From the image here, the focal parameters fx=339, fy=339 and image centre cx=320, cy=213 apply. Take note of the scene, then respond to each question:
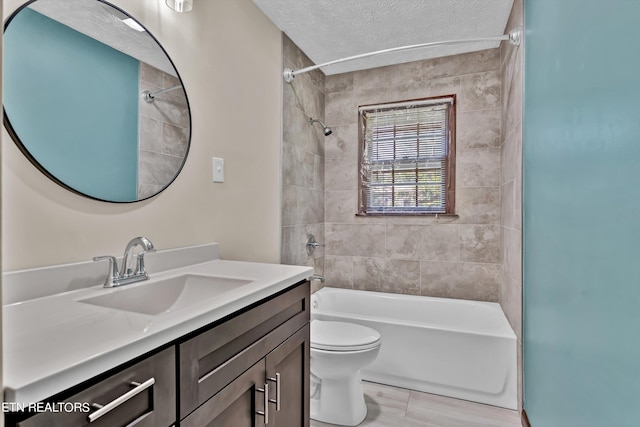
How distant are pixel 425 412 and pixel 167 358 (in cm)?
173

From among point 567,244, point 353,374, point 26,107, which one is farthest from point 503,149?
point 26,107

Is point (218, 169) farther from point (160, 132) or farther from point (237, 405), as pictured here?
point (237, 405)

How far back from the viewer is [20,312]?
83 centimetres

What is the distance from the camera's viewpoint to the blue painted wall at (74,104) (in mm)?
971

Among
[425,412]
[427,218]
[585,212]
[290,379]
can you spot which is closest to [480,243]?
[427,218]

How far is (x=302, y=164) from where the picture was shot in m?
2.72

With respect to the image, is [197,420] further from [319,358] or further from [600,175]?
[600,175]

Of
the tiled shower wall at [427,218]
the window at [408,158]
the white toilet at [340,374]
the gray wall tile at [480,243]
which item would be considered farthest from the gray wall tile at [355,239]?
the white toilet at [340,374]

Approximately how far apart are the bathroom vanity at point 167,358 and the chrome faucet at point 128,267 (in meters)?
0.04

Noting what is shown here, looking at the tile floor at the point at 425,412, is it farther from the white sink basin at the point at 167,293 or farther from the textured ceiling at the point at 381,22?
the textured ceiling at the point at 381,22

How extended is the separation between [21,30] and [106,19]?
28cm

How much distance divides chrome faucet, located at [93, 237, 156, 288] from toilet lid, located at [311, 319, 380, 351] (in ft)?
3.25

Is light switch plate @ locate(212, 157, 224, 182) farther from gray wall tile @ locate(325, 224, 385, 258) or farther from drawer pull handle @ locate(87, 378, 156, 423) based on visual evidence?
gray wall tile @ locate(325, 224, 385, 258)

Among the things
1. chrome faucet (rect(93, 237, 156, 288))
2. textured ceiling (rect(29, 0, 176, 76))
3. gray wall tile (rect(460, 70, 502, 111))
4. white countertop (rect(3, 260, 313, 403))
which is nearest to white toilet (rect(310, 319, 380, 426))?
white countertop (rect(3, 260, 313, 403))
